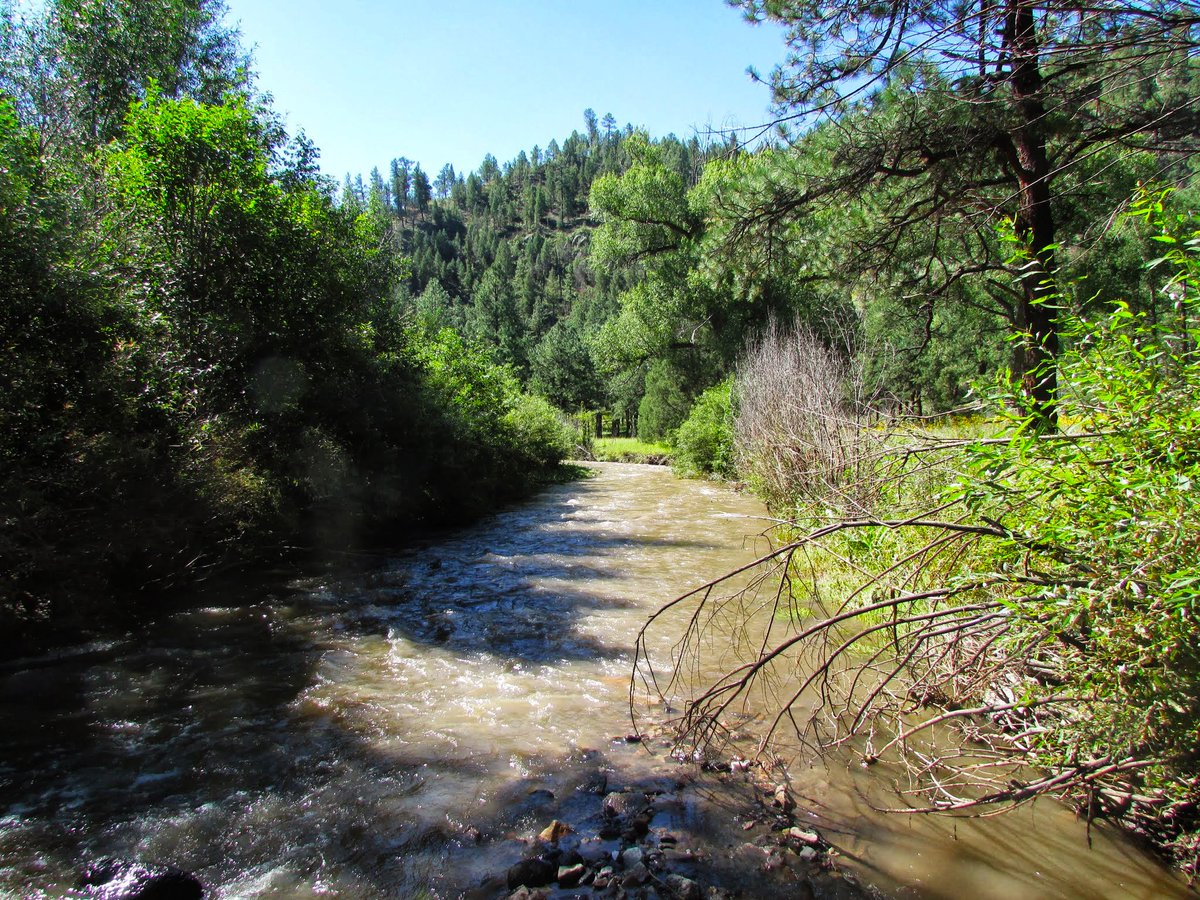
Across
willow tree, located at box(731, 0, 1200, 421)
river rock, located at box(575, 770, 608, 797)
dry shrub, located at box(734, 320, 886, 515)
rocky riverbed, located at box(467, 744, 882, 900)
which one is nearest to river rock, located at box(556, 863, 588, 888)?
rocky riverbed, located at box(467, 744, 882, 900)

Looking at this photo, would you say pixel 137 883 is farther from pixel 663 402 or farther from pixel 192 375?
pixel 663 402

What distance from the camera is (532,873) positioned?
325 cm

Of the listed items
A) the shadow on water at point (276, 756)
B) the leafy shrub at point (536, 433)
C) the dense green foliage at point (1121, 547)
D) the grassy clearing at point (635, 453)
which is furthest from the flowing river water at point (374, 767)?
the grassy clearing at point (635, 453)

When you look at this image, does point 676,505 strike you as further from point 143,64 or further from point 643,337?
point 143,64

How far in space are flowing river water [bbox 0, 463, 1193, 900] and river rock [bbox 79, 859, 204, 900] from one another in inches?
3.8

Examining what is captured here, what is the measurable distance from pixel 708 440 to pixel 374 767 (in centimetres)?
2044

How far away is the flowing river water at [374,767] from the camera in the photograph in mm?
3369

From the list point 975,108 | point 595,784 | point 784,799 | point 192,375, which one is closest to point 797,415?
point 975,108

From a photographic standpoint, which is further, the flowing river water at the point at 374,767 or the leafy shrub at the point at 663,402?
the leafy shrub at the point at 663,402

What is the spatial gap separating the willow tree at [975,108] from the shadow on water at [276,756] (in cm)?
505

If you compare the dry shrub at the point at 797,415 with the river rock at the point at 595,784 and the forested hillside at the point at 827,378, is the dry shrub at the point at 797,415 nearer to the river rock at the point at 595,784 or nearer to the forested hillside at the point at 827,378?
the forested hillside at the point at 827,378

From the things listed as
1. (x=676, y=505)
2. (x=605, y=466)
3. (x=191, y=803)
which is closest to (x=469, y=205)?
(x=605, y=466)

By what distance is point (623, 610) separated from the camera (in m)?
8.29

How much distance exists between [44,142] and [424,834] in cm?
2064
